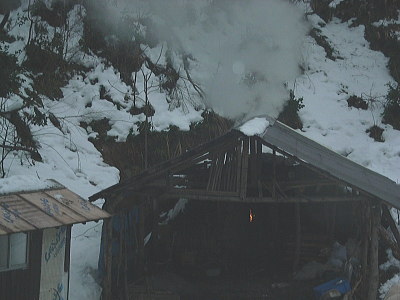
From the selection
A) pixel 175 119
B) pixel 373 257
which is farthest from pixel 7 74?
pixel 373 257

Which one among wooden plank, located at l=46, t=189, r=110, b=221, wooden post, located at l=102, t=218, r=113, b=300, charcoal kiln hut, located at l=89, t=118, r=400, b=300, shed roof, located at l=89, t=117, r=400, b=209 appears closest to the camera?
wooden plank, located at l=46, t=189, r=110, b=221

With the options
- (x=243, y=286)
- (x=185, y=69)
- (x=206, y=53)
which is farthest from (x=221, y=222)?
(x=206, y=53)

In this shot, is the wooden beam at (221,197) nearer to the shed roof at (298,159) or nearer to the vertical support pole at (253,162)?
the shed roof at (298,159)

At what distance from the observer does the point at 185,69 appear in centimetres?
1900

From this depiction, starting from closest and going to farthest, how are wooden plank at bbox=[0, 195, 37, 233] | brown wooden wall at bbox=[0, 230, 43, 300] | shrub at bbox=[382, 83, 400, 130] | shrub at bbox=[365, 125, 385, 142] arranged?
wooden plank at bbox=[0, 195, 37, 233] → brown wooden wall at bbox=[0, 230, 43, 300] → shrub at bbox=[365, 125, 385, 142] → shrub at bbox=[382, 83, 400, 130]

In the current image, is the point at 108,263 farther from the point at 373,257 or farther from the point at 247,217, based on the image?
the point at 373,257

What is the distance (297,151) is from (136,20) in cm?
1295

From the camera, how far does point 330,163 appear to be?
348 inches

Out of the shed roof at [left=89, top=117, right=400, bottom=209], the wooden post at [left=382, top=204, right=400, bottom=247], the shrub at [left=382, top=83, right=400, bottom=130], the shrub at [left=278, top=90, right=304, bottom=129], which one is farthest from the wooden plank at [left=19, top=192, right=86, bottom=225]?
the shrub at [left=382, top=83, right=400, bottom=130]

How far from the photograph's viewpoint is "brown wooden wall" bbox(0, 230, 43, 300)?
20.2ft

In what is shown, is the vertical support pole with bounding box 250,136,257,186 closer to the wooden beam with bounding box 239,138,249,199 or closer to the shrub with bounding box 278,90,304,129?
the wooden beam with bounding box 239,138,249,199

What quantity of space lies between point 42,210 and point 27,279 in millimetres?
1001

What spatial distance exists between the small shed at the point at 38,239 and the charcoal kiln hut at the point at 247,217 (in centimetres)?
179

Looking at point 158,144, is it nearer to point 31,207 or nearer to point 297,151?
point 297,151
